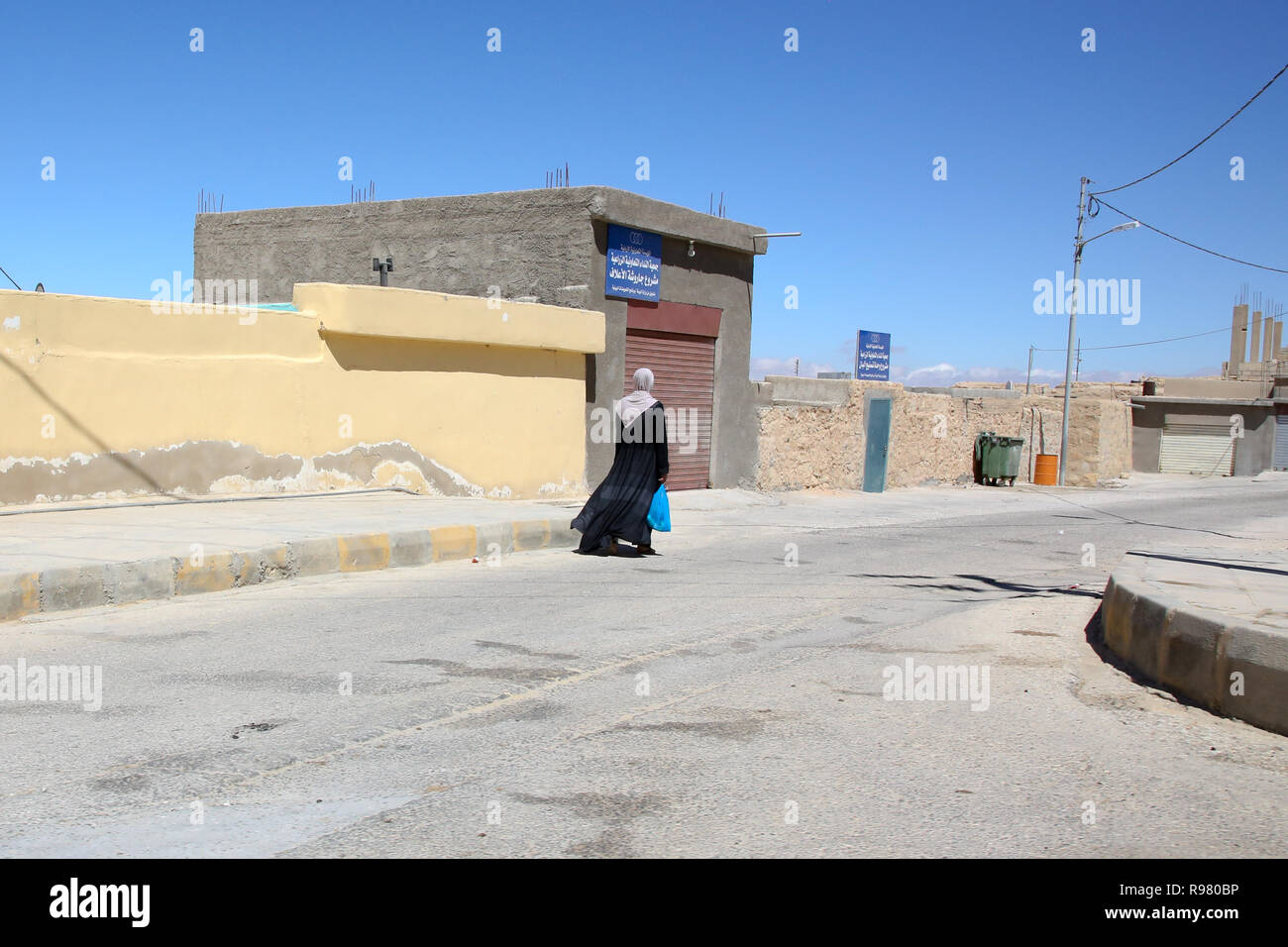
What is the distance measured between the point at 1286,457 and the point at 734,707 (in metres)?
58.1

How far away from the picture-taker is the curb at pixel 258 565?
288 inches

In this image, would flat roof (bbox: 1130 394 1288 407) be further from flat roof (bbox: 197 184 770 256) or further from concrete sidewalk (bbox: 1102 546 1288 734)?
concrete sidewalk (bbox: 1102 546 1288 734)

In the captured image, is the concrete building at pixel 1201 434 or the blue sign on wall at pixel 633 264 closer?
the blue sign on wall at pixel 633 264

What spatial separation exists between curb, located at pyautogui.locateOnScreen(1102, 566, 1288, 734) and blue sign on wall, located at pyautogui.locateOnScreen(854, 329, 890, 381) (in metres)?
31.1

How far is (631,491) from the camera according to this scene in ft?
36.7

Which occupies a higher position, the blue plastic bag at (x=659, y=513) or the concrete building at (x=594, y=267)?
the concrete building at (x=594, y=267)

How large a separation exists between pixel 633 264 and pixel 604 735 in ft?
46.4

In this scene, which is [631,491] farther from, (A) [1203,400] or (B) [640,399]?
(A) [1203,400]

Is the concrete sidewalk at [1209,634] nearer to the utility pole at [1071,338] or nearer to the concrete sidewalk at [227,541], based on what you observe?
the concrete sidewalk at [227,541]

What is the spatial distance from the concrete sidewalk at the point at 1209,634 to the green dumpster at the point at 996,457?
2176cm

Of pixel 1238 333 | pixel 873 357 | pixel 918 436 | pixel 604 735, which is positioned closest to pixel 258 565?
pixel 604 735

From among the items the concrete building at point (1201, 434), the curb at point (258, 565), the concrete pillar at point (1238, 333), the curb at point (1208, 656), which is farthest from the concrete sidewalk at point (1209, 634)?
the concrete pillar at point (1238, 333)
